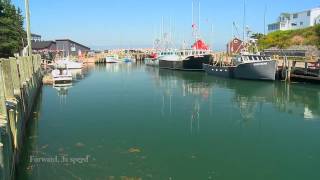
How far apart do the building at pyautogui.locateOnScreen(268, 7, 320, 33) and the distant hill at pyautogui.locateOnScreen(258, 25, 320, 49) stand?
20269 millimetres

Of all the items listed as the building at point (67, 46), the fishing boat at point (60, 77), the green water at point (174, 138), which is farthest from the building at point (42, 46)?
the green water at point (174, 138)

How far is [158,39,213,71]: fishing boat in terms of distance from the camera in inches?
2441

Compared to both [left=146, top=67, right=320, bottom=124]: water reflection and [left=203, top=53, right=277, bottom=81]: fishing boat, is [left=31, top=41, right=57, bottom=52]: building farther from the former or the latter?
[left=146, top=67, right=320, bottom=124]: water reflection

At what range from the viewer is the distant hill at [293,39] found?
222 feet

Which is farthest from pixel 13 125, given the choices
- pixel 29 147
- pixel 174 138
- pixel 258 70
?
pixel 258 70

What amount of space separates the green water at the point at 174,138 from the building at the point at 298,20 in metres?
74.5

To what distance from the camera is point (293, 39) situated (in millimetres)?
74438

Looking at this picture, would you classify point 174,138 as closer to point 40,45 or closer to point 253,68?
point 253,68

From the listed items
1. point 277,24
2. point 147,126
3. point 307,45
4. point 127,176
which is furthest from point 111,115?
point 277,24

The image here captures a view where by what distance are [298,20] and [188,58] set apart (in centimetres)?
Answer: 5568

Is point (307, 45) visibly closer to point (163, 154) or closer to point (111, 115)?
point (111, 115)

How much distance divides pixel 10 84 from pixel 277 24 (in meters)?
111

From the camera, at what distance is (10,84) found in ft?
44.9

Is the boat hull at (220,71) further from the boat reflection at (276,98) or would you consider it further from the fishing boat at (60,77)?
the fishing boat at (60,77)
